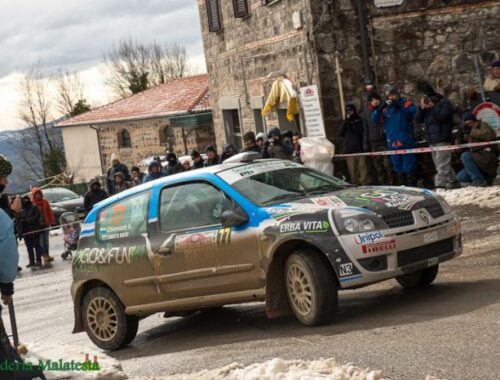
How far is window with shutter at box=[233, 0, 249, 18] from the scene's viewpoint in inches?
939

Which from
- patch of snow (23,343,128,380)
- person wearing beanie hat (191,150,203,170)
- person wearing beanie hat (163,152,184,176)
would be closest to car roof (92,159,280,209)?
patch of snow (23,343,128,380)

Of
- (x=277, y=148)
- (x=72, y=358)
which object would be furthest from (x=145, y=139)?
(x=72, y=358)

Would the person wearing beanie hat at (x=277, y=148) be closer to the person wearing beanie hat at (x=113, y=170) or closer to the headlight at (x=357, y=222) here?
the person wearing beanie hat at (x=113, y=170)

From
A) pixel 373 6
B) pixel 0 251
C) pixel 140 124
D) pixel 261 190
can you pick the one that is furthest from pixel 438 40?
pixel 140 124

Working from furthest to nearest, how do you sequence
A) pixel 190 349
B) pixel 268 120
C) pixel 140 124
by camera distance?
pixel 140 124
pixel 268 120
pixel 190 349

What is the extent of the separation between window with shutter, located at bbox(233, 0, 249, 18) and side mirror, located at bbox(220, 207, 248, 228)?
15.0 meters

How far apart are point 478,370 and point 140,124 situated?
41.5 metres

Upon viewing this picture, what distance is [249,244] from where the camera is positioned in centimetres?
942

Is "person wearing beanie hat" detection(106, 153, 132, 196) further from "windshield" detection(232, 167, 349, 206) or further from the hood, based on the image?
the hood

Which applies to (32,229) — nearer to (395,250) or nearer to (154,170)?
(154,170)

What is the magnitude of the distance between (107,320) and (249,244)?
2.08m

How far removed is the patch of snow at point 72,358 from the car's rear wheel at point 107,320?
197cm

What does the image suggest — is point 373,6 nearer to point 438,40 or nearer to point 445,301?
point 438,40

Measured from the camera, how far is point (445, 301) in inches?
363
